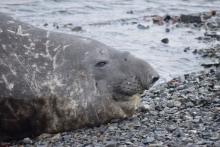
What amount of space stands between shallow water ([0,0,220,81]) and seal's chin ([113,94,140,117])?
2618mm

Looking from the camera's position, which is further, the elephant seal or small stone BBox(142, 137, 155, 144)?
the elephant seal

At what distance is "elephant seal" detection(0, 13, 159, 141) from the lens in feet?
21.3

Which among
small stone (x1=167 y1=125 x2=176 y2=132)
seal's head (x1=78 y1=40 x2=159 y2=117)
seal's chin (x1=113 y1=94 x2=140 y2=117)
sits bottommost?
small stone (x1=167 y1=125 x2=176 y2=132)

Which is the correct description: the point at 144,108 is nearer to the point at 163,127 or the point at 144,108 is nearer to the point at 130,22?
the point at 163,127

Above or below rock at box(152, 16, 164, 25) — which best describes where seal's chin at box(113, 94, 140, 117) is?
below

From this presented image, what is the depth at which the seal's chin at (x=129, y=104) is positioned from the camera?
7.02 m

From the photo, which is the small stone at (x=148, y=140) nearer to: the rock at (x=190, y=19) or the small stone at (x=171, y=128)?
the small stone at (x=171, y=128)

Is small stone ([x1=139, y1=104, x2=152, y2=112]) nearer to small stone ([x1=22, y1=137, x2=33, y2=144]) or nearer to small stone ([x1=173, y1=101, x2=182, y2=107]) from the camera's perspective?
small stone ([x1=173, y1=101, x2=182, y2=107])

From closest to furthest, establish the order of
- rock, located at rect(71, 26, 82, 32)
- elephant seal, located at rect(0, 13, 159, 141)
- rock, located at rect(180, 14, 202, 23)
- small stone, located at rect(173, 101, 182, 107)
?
elephant seal, located at rect(0, 13, 159, 141) → small stone, located at rect(173, 101, 182, 107) → rock, located at rect(71, 26, 82, 32) → rock, located at rect(180, 14, 202, 23)

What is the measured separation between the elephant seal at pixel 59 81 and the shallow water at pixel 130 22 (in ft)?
9.04

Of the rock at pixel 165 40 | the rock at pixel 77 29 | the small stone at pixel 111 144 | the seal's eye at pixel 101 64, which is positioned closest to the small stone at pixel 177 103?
the seal's eye at pixel 101 64

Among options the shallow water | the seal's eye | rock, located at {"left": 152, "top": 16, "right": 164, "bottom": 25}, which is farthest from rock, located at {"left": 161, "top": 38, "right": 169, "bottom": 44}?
the seal's eye

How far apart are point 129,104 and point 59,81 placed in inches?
36.4

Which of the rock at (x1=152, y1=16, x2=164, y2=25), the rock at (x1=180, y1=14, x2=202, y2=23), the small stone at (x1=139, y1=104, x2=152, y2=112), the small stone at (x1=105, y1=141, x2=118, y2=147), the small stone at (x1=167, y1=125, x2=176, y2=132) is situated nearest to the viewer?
the small stone at (x1=105, y1=141, x2=118, y2=147)
